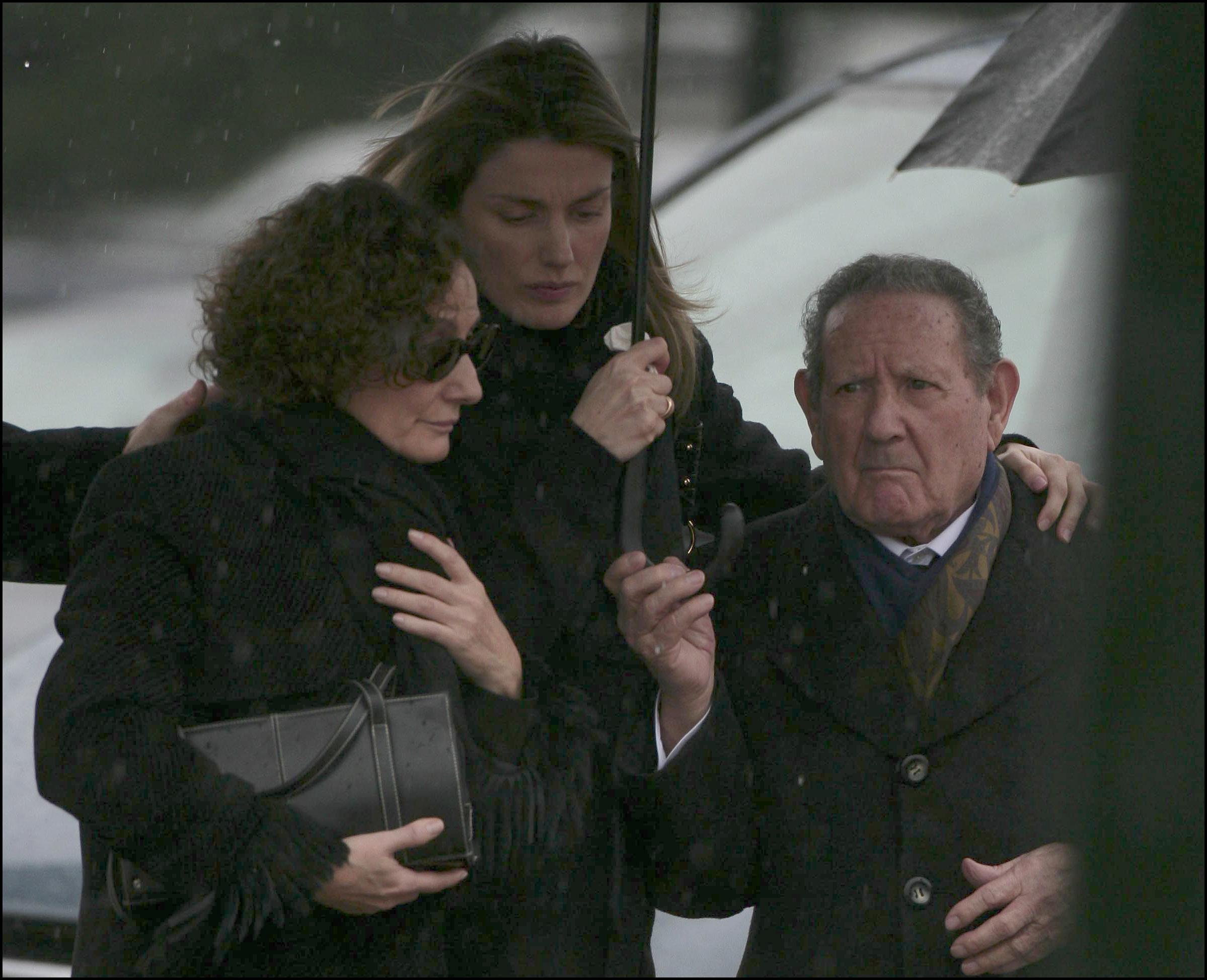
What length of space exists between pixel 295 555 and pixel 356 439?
0.13 metres

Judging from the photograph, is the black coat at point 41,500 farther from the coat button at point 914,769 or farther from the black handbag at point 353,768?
the coat button at point 914,769

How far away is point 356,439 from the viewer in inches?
61.4

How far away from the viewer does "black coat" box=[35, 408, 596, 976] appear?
1.35 m

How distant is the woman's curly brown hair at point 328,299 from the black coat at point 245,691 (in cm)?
5

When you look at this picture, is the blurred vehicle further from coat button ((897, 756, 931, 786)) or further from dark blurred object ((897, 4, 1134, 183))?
coat button ((897, 756, 931, 786))

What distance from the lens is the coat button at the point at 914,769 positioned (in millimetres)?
1856

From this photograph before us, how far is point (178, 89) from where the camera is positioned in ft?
40.4

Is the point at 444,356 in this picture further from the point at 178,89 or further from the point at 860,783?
the point at 178,89

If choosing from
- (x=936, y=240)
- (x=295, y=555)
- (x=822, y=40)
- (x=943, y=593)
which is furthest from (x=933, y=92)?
(x=295, y=555)

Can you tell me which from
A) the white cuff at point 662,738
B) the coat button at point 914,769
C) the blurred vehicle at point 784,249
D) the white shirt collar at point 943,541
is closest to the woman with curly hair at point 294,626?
the white cuff at point 662,738

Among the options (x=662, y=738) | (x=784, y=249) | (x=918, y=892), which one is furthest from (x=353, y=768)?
(x=784, y=249)

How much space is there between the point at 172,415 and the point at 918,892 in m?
0.98

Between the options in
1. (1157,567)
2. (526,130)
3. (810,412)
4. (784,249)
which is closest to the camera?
(1157,567)

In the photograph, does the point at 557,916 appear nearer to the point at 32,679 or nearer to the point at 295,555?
the point at 295,555
